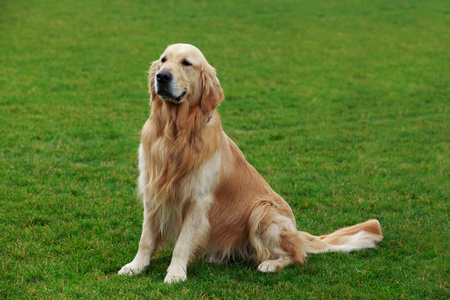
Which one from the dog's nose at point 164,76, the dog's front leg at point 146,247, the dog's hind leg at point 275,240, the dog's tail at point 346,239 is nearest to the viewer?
the dog's nose at point 164,76

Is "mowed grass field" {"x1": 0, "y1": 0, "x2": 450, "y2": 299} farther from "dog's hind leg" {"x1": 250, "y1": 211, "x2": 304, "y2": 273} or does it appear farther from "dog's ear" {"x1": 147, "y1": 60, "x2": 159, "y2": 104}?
"dog's ear" {"x1": 147, "y1": 60, "x2": 159, "y2": 104}

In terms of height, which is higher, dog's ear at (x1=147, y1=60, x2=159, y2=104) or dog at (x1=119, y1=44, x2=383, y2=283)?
dog's ear at (x1=147, y1=60, x2=159, y2=104)

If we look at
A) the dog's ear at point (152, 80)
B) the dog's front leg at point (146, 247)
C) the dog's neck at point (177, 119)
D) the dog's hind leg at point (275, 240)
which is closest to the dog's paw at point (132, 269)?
the dog's front leg at point (146, 247)

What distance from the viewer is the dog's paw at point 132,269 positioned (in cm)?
461

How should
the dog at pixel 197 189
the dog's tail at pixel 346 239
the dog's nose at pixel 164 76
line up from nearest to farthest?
the dog's nose at pixel 164 76 < the dog at pixel 197 189 < the dog's tail at pixel 346 239

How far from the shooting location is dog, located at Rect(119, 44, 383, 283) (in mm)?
4613

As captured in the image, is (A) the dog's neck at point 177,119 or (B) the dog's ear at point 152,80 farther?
(B) the dog's ear at point 152,80

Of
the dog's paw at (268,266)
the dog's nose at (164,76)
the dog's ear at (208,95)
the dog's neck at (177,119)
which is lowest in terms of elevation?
the dog's paw at (268,266)

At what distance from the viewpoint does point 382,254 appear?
205 inches

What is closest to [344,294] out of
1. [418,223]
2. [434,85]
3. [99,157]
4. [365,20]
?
[418,223]

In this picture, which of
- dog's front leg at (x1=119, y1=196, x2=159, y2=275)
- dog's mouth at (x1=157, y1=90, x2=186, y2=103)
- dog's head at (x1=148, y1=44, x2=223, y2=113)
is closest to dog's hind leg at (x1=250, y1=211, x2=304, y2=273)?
dog's front leg at (x1=119, y1=196, x2=159, y2=275)

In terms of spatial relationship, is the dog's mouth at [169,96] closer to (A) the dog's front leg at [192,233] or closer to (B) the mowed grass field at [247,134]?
(A) the dog's front leg at [192,233]

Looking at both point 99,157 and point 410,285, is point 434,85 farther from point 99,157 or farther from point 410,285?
point 410,285

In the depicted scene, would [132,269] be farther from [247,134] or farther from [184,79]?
[247,134]
